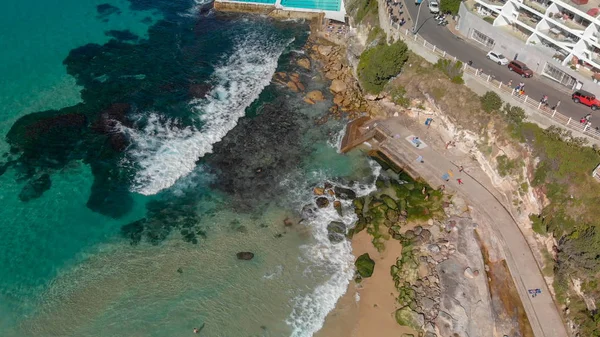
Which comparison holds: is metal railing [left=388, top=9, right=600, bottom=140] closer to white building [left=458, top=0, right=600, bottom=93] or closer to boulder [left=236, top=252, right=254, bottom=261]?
white building [left=458, top=0, right=600, bottom=93]

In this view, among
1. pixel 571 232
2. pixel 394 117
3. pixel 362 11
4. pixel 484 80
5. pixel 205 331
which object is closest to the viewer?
pixel 205 331

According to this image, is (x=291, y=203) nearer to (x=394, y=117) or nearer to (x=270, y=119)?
(x=270, y=119)

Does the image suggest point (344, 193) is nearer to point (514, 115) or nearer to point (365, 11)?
point (514, 115)

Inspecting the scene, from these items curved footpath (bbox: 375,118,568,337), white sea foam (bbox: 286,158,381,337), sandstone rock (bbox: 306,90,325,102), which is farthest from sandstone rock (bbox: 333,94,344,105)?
white sea foam (bbox: 286,158,381,337)

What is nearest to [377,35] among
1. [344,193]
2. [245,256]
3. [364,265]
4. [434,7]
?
[434,7]

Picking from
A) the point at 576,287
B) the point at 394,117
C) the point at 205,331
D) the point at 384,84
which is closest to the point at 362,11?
the point at 384,84

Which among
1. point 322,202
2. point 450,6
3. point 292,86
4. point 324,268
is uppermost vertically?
point 450,6
